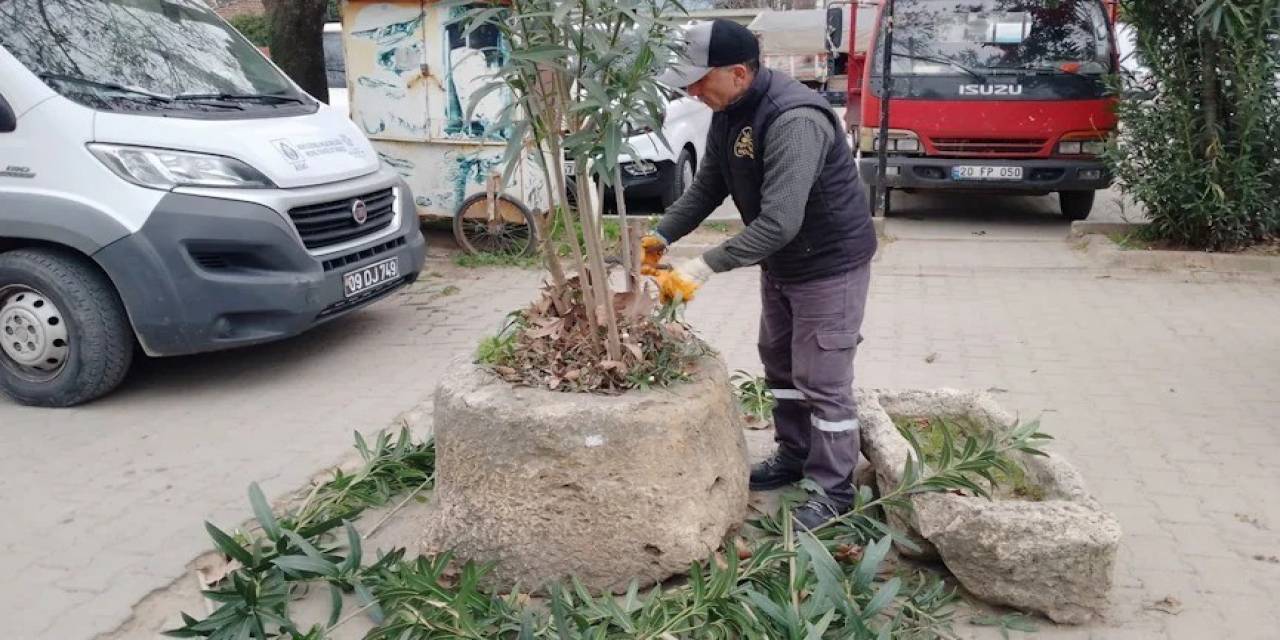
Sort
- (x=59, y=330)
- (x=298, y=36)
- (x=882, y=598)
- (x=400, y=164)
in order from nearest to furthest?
1. (x=882, y=598)
2. (x=59, y=330)
3. (x=400, y=164)
4. (x=298, y=36)

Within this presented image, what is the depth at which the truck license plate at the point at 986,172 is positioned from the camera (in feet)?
30.3

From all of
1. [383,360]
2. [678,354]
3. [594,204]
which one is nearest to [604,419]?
[678,354]

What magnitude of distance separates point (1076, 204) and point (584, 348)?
820 centimetres

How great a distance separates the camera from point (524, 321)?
3.55m

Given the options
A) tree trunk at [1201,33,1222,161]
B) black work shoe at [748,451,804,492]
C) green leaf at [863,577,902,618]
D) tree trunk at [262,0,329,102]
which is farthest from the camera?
tree trunk at [262,0,329,102]

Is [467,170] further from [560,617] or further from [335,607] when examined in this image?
[560,617]

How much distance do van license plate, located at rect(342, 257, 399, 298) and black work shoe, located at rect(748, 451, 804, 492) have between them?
8.55 feet

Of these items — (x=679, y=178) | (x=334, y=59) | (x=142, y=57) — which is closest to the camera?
(x=142, y=57)

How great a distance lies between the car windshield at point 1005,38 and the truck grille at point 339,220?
5300 mm

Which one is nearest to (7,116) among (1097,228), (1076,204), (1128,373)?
(1128,373)

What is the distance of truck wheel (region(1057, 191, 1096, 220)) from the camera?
33.2ft

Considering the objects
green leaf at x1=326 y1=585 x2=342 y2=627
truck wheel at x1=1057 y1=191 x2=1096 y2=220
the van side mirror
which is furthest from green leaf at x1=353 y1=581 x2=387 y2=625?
truck wheel at x1=1057 y1=191 x2=1096 y2=220

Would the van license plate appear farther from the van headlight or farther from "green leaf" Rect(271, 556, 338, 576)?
"green leaf" Rect(271, 556, 338, 576)

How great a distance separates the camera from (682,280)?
3.48 metres
